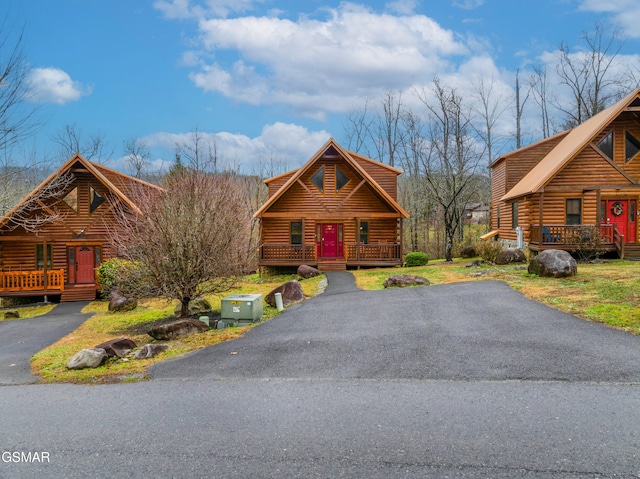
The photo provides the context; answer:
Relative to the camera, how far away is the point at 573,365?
743 centimetres

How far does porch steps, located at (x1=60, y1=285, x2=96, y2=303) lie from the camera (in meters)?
24.1

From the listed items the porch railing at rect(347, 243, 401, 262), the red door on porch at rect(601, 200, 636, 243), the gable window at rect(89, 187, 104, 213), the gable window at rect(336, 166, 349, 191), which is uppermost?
the gable window at rect(336, 166, 349, 191)

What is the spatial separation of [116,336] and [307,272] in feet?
39.6

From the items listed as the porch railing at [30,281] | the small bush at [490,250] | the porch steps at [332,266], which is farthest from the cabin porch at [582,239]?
the porch railing at [30,281]

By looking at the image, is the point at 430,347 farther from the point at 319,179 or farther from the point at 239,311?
the point at 319,179

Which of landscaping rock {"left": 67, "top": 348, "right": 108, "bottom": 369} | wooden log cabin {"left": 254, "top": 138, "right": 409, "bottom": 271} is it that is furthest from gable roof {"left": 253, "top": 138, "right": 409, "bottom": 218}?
landscaping rock {"left": 67, "top": 348, "right": 108, "bottom": 369}

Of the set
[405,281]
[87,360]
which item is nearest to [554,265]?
[405,281]

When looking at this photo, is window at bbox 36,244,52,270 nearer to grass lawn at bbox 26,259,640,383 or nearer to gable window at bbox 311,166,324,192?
grass lawn at bbox 26,259,640,383

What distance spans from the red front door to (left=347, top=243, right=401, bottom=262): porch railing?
50.7 ft

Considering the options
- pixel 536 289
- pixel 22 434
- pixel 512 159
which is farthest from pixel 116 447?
pixel 512 159

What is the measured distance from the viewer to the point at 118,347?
9961 millimetres

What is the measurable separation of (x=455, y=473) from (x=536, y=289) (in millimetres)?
11224

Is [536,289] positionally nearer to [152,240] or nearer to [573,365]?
[573,365]

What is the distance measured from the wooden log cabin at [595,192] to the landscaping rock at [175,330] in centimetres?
1780
